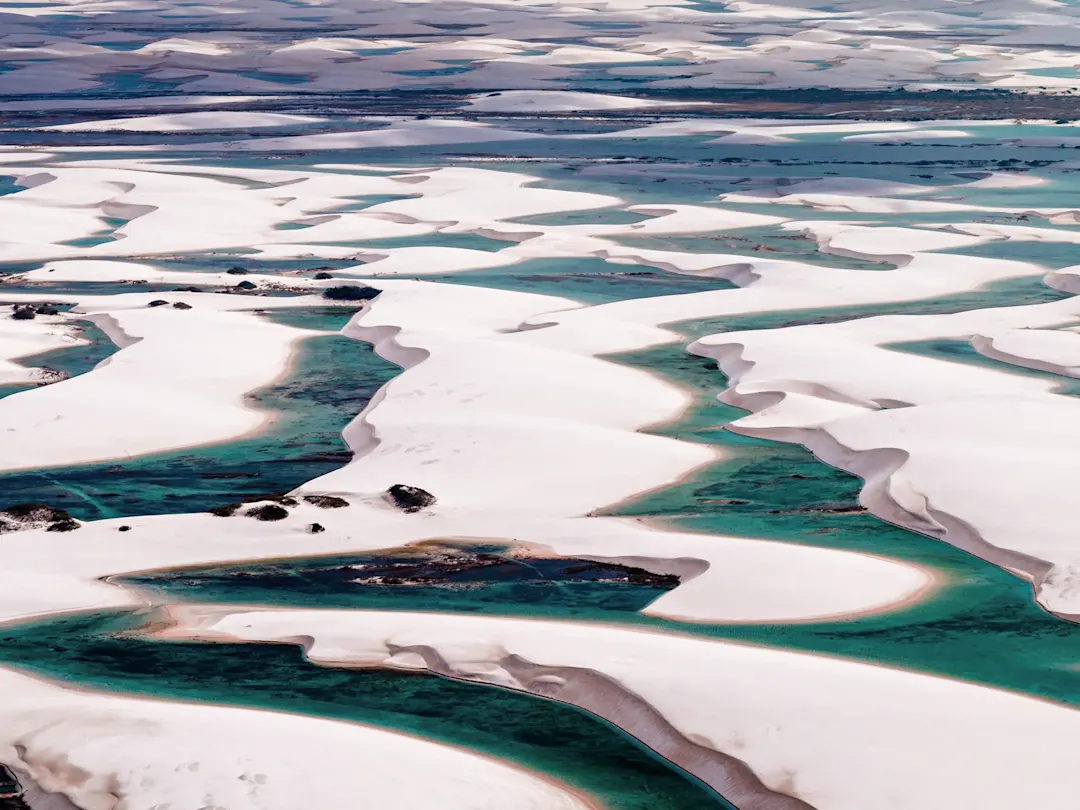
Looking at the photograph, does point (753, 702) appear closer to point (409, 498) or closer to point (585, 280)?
point (409, 498)

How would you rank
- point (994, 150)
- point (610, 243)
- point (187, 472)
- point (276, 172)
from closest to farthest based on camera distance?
point (187, 472), point (610, 243), point (276, 172), point (994, 150)

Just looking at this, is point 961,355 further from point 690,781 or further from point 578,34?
point 578,34

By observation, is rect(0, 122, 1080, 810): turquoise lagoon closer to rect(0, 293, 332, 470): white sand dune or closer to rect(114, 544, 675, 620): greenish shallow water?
rect(114, 544, 675, 620): greenish shallow water

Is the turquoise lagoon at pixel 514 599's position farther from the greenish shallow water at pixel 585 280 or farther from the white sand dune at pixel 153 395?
the greenish shallow water at pixel 585 280

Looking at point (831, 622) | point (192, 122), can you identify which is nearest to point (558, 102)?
point (192, 122)

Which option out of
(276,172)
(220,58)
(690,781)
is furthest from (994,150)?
(220,58)

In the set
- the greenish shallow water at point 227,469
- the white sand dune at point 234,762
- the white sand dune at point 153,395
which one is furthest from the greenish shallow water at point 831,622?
the white sand dune at point 153,395
